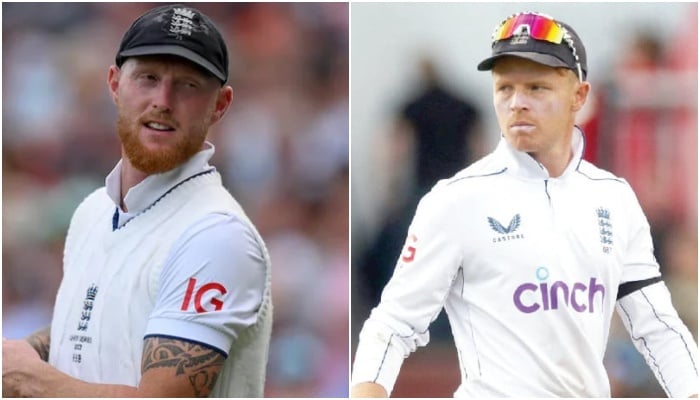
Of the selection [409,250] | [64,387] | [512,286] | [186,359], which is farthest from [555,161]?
[64,387]

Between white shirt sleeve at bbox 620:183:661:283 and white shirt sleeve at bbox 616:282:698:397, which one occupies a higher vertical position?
white shirt sleeve at bbox 620:183:661:283

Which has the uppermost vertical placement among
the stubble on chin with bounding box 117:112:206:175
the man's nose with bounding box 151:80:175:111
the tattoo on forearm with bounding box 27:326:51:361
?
the man's nose with bounding box 151:80:175:111

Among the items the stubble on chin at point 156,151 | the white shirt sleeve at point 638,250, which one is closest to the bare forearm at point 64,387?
the stubble on chin at point 156,151

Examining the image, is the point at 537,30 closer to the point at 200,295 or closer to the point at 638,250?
the point at 638,250

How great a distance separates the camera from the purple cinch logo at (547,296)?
3.59m

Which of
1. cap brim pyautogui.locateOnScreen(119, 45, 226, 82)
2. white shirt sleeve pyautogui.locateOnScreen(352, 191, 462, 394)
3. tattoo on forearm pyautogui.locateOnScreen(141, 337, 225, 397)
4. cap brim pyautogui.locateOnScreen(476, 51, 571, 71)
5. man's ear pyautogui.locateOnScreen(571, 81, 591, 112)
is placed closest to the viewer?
tattoo on forearm pyautogui.locateOnScreen(141, 337, 225, 397)

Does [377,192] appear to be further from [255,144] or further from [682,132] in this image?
[682,132]

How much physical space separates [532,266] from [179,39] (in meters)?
1.31

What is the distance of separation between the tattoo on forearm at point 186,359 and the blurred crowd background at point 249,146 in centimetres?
67

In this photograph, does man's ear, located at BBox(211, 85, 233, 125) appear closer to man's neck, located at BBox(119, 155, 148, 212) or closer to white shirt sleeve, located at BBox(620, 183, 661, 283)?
man's neck, located at BBox(119, 155, 148, 212)

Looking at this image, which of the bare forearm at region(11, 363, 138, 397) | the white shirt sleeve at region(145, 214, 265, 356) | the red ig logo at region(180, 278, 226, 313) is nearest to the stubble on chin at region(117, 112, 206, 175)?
the white shirt sleeve at region(145, 214, 265, 356)

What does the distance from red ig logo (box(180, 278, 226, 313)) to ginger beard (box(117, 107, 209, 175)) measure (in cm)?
44

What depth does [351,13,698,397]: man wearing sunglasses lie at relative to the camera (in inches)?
140

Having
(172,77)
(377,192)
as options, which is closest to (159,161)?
(172,77)
